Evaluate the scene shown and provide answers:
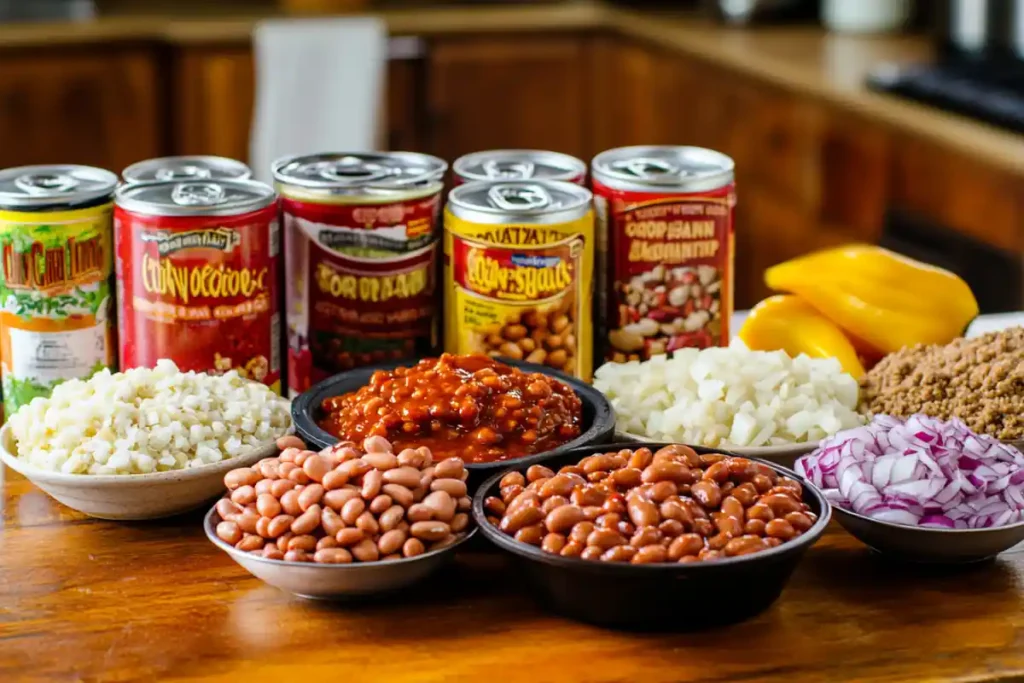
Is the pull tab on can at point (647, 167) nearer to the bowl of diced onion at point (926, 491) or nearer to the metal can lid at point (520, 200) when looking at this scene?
the metal can lid at point (520, 200)

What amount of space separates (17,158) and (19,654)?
345 cm

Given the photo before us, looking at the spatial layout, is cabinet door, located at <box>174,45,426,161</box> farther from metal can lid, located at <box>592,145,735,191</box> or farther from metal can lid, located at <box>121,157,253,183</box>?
metal can lid, located at <box>592,145,735,191</box>

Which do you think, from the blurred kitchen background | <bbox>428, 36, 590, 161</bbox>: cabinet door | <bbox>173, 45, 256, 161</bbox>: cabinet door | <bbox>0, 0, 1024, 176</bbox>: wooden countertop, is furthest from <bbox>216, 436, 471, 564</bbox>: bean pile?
<bbox>428, 36, 590, 161</bbox>: cabinet door

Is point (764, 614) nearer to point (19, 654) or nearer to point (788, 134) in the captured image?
point (19, 654)

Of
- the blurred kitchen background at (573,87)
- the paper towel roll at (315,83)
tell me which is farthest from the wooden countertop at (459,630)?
the paper towel roll at (315,83)

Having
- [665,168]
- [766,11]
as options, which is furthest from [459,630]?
[766,11]

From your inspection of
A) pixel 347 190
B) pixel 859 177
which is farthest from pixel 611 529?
pixel 859 177

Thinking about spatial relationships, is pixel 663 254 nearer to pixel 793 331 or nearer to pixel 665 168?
pixel 665 168

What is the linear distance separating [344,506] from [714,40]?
3210 mm

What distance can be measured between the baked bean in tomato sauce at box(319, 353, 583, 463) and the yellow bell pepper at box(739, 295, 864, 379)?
39cm

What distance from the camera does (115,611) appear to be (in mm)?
1159

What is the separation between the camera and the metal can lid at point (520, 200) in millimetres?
1467

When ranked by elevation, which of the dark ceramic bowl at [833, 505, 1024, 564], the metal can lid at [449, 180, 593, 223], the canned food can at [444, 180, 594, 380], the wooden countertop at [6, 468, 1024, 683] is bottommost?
the wooden countertop at [6, 468, 1024, 683]

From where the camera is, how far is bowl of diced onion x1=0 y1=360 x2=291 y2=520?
1263mm
